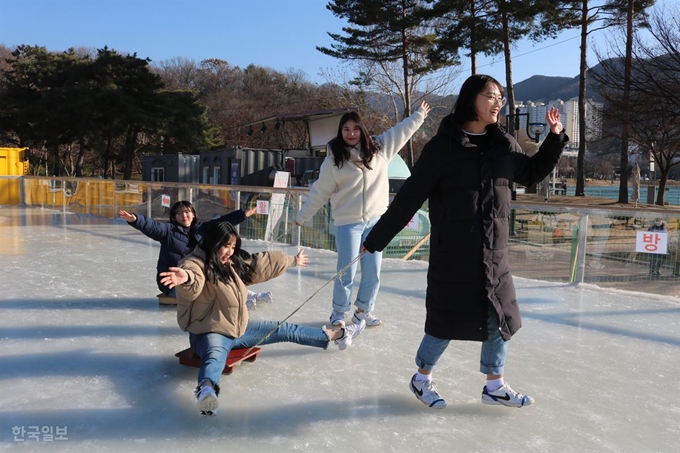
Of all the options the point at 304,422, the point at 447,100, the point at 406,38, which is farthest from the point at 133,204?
the point at 447,100

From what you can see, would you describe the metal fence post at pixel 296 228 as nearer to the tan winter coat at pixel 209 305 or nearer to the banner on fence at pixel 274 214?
the banner on fence at pixel 274 214

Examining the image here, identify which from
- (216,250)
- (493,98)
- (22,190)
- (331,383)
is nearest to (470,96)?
(493,98)

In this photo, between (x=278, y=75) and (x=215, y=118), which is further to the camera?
(x=278, y=75)

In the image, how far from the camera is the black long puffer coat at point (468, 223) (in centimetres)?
219

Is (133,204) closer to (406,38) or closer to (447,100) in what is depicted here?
(406,38)

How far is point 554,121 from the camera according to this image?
231 centimetres

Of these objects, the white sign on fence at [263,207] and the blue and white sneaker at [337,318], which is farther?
the white sign on fence at [263,207]

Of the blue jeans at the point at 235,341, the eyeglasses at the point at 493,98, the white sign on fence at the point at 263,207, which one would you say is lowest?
the blue jeans at the point at 235,341

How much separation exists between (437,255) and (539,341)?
1.48m

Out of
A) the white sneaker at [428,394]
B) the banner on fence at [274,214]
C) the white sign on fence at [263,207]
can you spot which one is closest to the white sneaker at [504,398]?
the white sneaker at [428,394]

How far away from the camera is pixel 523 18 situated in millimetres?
19672

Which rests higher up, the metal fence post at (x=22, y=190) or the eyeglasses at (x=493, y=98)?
the eyeglasses at (x=493, y=98)

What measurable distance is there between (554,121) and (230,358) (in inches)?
66.9
